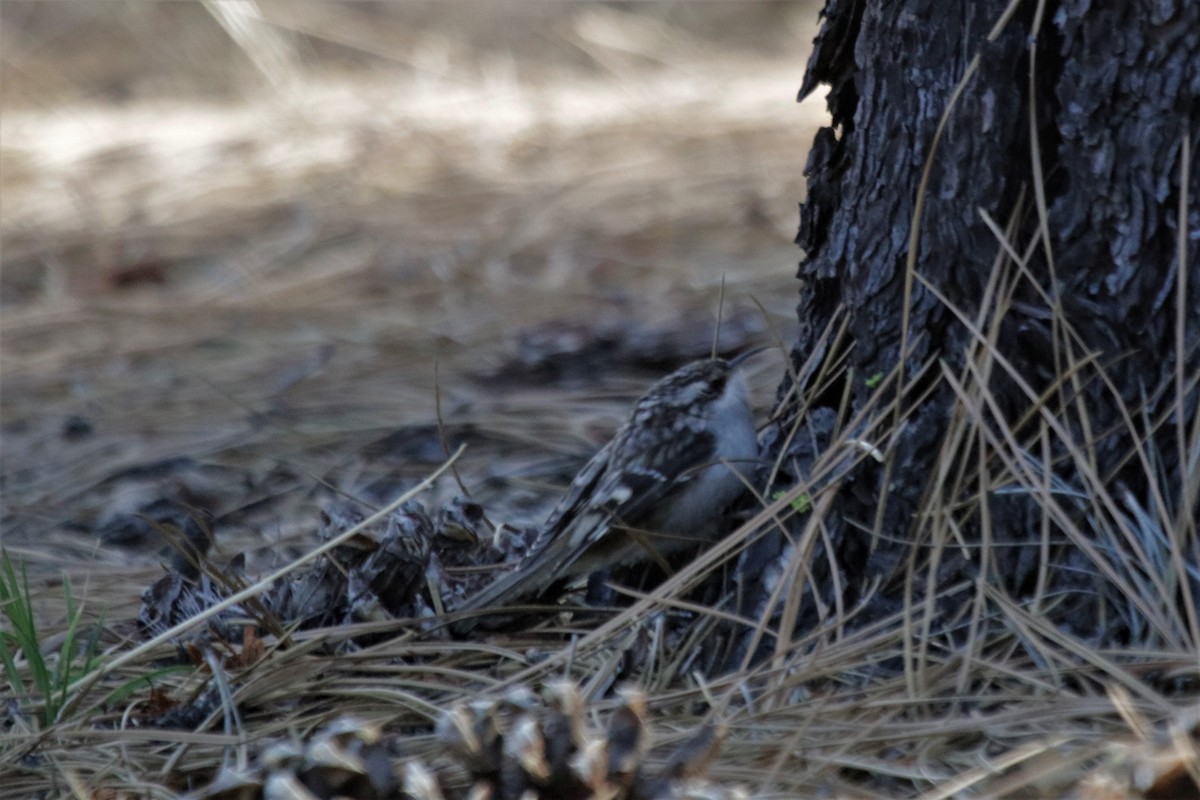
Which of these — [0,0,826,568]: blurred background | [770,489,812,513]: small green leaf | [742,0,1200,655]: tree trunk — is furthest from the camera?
[0,0,826,568]: blurred background

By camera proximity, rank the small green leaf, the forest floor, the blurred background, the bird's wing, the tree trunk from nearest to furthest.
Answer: the tree trunk, the forest floor, the small green leaf, the bird's wing, the blurred background

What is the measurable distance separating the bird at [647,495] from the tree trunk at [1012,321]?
310 mm

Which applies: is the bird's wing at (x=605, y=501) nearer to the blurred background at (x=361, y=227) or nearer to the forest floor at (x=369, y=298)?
the forest floor at (x=369, y=298)

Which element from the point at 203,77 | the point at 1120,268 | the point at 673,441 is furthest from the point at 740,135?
the point at 1120,268

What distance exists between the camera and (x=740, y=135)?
899cm

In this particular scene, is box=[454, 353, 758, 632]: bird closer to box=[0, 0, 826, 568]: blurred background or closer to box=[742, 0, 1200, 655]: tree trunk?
box=[742, 0, 1200, 655]: tree trunk

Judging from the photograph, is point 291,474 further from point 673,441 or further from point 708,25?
point 708,25

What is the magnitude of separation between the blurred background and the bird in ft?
3.28

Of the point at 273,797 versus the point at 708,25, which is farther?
the point at 708,25

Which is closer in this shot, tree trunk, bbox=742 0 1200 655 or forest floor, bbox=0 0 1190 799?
tree trunk, bbox=742 0 1200 655

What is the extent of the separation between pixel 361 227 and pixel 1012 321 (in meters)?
5.67

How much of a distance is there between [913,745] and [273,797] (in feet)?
3.44

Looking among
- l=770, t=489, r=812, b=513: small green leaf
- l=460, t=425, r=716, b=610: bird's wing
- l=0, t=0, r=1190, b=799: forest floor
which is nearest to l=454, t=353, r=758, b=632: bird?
l=460, t=425, r=716, b=610: bird's wing

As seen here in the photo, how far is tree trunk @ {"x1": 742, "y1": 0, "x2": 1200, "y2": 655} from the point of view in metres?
2.62
